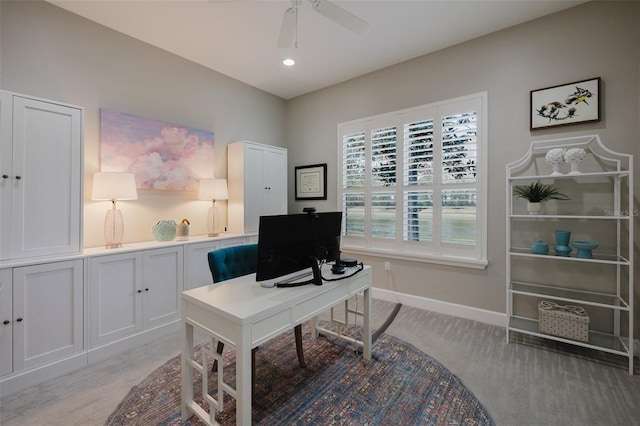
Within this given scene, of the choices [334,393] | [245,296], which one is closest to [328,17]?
[245,296]

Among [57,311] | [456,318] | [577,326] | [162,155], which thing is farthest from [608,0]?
[57,311]

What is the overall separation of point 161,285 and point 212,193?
1.21 metres

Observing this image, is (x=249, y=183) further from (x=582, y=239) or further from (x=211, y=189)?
(x=582, y=239)

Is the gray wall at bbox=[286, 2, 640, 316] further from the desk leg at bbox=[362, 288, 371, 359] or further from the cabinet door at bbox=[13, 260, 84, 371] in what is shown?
the cabinet door at bbox=[13, 260, 84, 371]

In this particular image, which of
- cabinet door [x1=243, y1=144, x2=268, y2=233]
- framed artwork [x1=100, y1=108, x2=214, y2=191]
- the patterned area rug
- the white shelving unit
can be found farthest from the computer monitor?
framed artwork [x1=100, y1=108, x2=214, y2=191]

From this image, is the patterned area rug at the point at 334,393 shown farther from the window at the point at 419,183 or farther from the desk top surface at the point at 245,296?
the window at the point at 419,183

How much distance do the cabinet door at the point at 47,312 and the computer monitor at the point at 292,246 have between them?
1705 mm

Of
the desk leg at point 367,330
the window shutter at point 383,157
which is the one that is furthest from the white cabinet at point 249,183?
the desk leg at point 367,330

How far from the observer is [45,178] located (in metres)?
2.16

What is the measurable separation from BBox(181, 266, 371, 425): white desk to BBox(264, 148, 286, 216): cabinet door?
7.29 ft

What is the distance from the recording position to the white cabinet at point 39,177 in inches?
78.5

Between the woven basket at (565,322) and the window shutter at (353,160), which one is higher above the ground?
the window shutter at (353,160)

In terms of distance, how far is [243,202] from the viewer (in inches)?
147

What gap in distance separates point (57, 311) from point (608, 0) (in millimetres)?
5230
